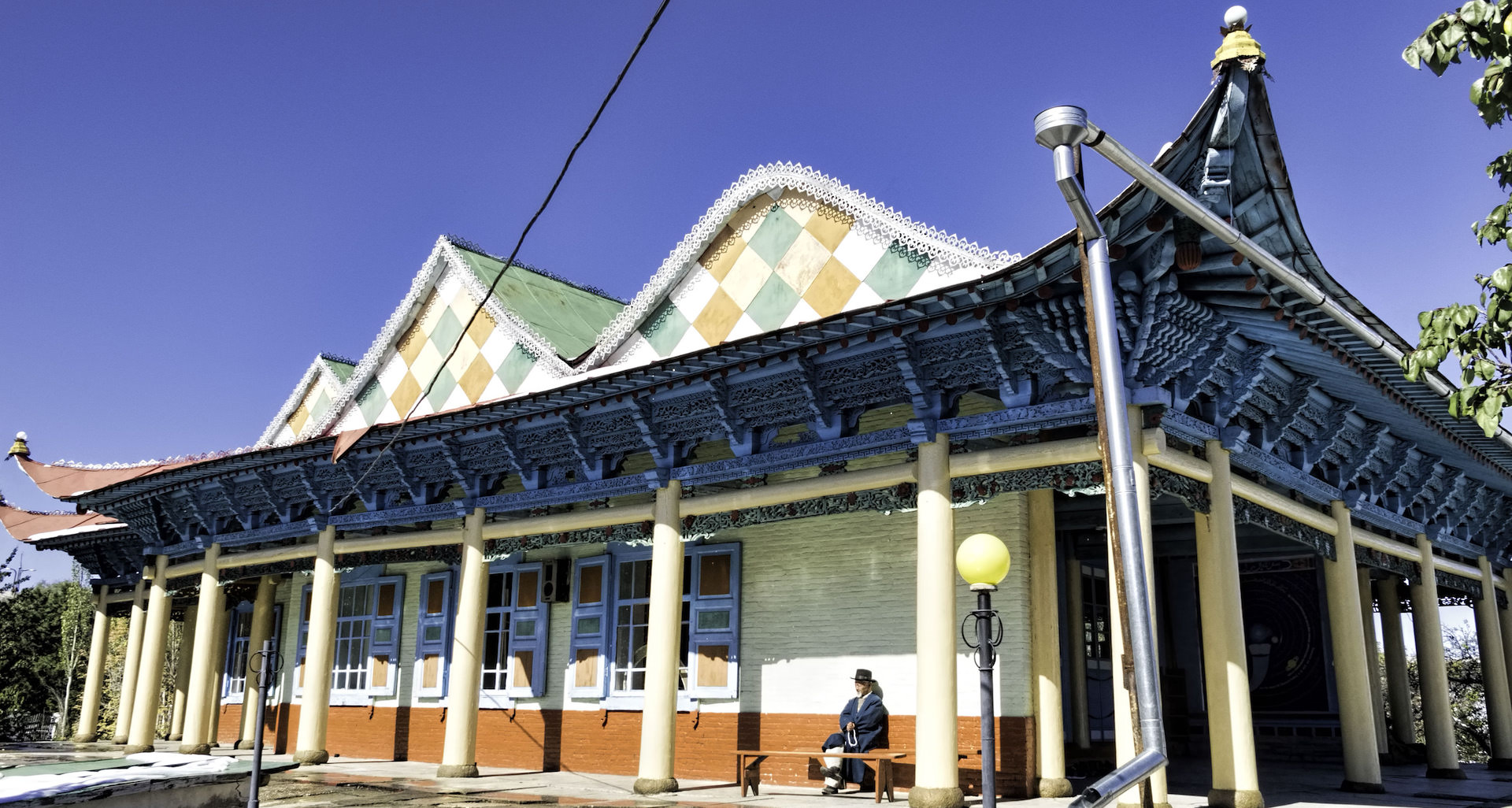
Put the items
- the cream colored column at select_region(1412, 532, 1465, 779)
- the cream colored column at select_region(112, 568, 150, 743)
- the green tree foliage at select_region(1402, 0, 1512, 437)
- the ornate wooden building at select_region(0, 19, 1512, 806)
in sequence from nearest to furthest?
the green tree foliage at select_region(1402, 0, 1512, 437)
the ornate wooden building at select_region(0, 19, 1512, 806)
the cream colored column at select_region(1412, 532, 1465, 779)
the cream colored column at select_region(112, 568, 150, 743)

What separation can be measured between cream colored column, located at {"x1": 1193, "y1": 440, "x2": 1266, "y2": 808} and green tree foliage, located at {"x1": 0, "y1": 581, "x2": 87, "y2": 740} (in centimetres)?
3071

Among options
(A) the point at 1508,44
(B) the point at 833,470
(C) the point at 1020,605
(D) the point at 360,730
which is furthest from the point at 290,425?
(A) the point at 1508,44

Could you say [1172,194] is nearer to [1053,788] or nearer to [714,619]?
[1053,788]

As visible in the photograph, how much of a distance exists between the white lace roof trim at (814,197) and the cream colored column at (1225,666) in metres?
2.86

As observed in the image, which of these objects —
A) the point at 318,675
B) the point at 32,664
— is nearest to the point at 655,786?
the point at 318,675

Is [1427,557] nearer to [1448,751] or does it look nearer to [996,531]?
[1448,751]

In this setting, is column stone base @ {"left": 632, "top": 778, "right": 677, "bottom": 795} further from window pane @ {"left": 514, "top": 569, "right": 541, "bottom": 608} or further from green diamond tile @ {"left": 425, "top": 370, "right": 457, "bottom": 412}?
green diamond tile @ {"left": 425, "top": 370, "right": 457, "bottom": 412}

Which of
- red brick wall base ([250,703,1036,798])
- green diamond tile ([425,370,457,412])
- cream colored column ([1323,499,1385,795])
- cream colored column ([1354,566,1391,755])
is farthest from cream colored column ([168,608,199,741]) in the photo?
cream colored column ([1354,566,1391,755])

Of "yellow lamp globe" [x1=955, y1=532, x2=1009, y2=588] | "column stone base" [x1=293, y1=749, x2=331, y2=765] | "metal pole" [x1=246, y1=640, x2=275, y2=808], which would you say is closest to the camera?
"yellow lamp globe" [x1=955, y1=532, x2=1009, y2=588]

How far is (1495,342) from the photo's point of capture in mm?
5355

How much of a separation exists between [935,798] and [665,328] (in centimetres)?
663

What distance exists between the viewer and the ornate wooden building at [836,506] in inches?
363

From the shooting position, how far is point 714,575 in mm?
13117

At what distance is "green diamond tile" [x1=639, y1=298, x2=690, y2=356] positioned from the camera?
44.4ft
